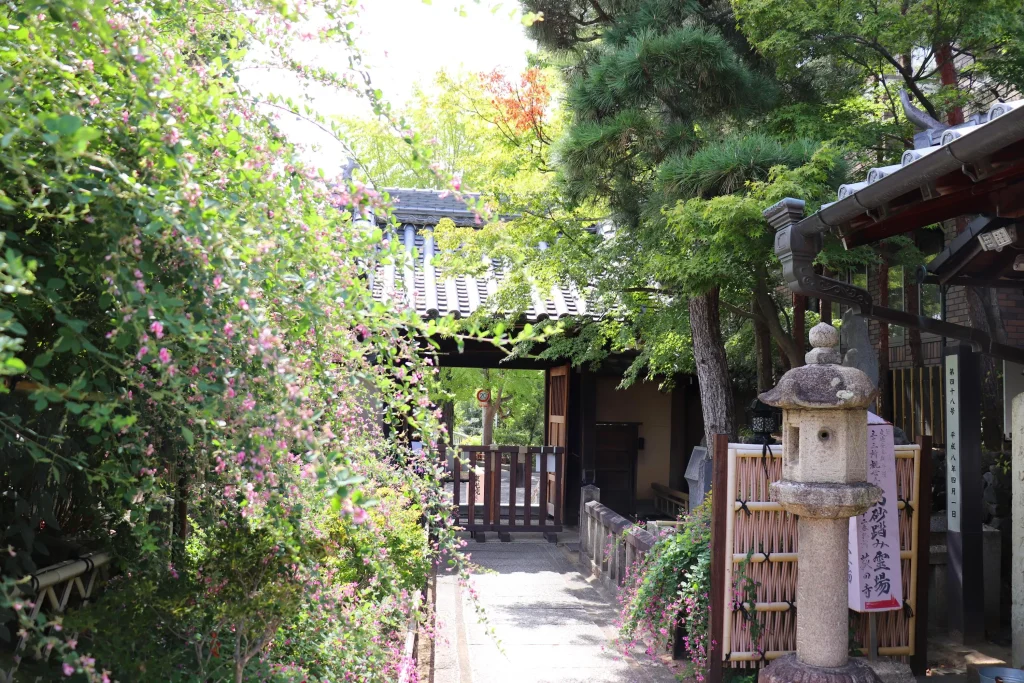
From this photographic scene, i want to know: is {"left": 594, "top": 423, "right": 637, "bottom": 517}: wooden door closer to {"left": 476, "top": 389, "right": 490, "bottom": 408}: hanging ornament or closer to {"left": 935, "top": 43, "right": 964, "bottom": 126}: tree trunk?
{"left": 476, "top": 389, "right": 490, "bottom": 408}: hanging ornament

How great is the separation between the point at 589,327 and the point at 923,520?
5.19 metres

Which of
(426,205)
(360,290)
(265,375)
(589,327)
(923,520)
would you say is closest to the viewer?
(265,375)

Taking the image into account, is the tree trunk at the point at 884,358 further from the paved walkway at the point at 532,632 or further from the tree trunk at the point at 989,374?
the paved walkway at the point at 532,632

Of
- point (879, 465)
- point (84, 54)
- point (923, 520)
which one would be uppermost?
point (84, 54)

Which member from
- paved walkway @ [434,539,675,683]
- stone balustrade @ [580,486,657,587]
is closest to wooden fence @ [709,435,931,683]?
paved walkway @ [434,539,675,683]

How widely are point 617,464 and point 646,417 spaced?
0.95 m

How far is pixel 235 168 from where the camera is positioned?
242cm

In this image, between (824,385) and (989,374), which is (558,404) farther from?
(824,385)

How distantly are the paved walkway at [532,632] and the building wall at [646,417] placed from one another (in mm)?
4006

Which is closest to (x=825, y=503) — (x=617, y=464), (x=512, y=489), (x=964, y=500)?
(x=964, y=500)

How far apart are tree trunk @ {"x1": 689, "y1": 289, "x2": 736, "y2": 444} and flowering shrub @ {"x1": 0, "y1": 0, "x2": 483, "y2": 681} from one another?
5.76m

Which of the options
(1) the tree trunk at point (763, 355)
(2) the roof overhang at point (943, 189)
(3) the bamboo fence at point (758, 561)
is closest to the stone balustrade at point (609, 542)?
(3) the bamboo fence at point (758, 561)

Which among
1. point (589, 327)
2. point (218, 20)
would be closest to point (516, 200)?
point (589, 327)

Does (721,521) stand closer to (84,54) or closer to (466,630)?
(466,630)
